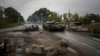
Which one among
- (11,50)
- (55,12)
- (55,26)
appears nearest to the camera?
(11,50)

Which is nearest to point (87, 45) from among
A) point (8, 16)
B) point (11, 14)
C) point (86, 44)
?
point (86, 44)

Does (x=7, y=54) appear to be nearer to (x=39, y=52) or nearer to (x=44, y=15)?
(x=39, y=52)

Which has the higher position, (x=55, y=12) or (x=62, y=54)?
(x=55, y=12)

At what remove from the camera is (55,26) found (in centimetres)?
2170

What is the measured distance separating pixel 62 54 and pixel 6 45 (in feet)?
11.7

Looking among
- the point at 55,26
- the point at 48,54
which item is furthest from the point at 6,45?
the point at 55,26

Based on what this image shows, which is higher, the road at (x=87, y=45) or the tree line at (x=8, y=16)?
the tree line at (x=8, y=16)

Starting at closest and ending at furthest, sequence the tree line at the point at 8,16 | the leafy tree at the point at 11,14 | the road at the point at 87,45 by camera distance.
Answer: the road at the point at 87,45
the tree line at the point at 8,16
the leafy tree at the point at 11,14

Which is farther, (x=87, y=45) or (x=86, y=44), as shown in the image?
(x=86, y=44)

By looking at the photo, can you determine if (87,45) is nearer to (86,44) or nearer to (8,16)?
(86,44)

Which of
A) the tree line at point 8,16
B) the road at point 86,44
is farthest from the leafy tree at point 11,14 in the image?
the road at point 86,44

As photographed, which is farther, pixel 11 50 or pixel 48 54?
pixel 11 50

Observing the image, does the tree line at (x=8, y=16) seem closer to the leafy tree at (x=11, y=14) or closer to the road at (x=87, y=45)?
the leafy tree at (x=11, y=14)

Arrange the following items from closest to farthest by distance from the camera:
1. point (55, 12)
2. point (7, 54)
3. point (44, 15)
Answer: point (7, 54) → point (55, 12) → point (44, 15)
